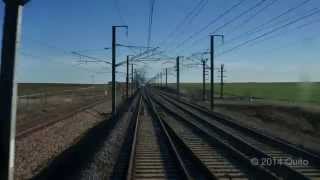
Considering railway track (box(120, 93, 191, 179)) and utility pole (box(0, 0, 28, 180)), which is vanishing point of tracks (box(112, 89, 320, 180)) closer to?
railway track (box(120, 93, 191, 179))

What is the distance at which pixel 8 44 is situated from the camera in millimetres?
7316

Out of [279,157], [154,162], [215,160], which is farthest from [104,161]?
[279,157]

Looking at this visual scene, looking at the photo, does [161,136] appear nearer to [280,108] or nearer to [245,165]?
[245,165]

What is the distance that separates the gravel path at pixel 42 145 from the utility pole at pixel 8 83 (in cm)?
868

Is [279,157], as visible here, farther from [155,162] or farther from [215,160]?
[155,162]

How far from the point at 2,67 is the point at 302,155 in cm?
1293

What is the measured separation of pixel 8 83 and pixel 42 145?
1737 centimetres

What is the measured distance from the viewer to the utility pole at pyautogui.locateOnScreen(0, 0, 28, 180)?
7.16 metres

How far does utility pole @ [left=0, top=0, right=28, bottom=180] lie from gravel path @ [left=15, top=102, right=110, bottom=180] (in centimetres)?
868

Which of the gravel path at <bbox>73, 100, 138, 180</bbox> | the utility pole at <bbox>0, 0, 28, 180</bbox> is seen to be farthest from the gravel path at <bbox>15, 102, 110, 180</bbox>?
the utility pole at <bbox>0, 0, 28, 180</bbox>

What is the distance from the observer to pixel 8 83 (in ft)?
23.4

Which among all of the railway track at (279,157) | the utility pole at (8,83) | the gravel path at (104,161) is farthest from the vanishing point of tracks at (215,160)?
the utility pole at (8,83)

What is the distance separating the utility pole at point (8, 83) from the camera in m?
7.16

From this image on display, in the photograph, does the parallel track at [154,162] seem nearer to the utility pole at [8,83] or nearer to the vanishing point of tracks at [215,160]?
the vanishing point of tracks at [215,160]
